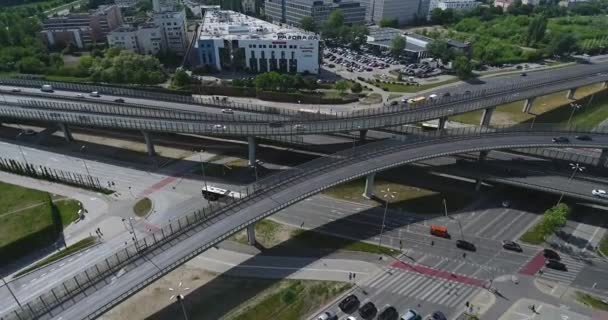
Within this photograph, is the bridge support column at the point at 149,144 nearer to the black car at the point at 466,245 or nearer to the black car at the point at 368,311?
the black car at the point at 368,311

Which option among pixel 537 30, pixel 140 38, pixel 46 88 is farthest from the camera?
pixel 537 30

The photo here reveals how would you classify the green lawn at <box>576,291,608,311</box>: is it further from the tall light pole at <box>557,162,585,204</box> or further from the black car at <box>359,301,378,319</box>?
the black car at <box>359,301,378,319</box>

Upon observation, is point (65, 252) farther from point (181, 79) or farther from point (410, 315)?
point (181, 79)

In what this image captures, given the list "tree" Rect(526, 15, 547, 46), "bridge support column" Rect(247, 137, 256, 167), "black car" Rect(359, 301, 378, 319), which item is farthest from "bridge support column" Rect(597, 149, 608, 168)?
"tree" Rect(526, 15, 547, 46)

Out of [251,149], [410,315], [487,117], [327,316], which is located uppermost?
[487,117]

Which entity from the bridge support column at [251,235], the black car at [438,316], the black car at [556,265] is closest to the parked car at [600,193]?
the black car at [556,265]

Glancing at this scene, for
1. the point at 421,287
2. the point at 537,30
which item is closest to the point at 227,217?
the point at 421,287
